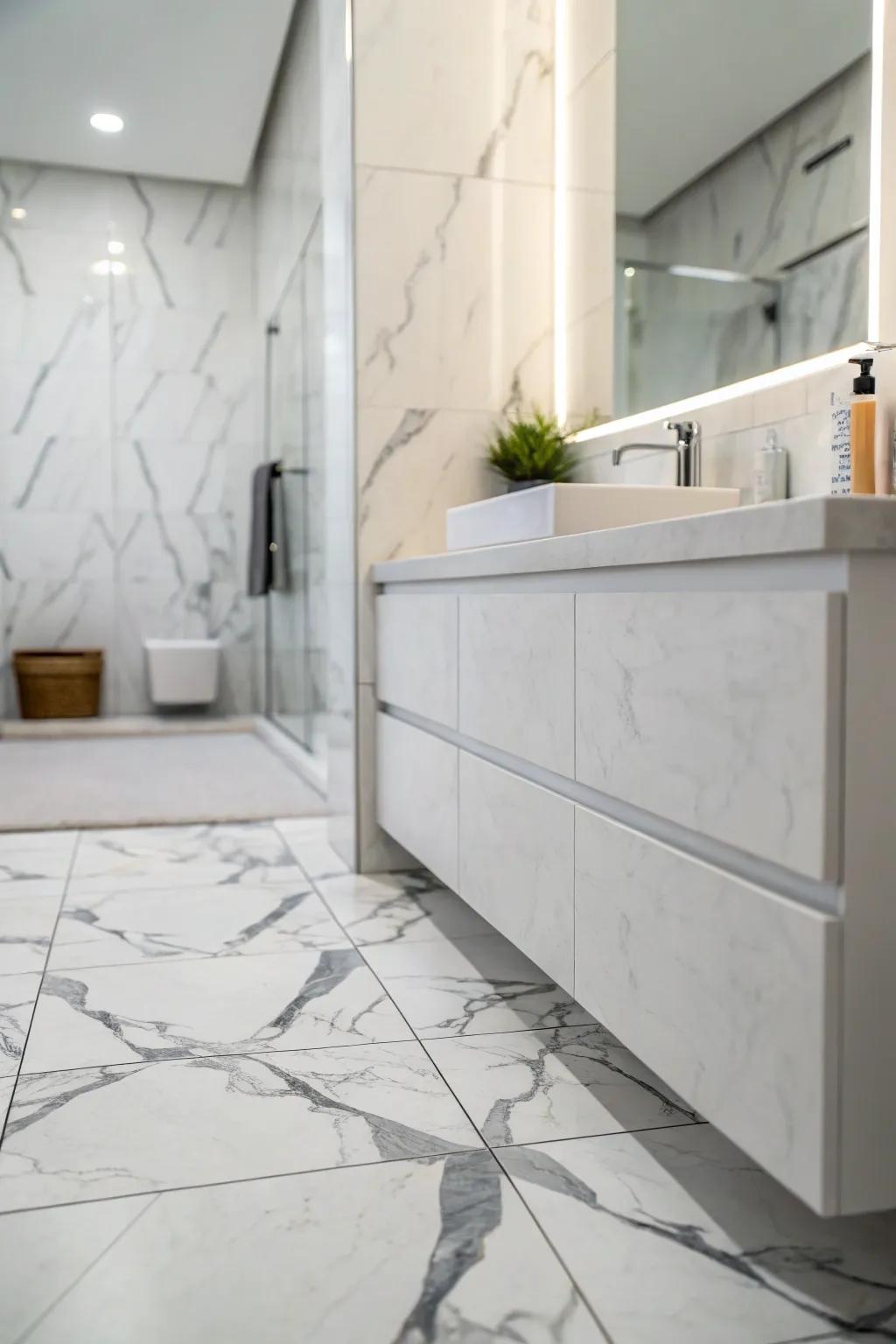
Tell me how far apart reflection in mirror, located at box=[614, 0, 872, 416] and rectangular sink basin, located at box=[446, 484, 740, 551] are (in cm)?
25

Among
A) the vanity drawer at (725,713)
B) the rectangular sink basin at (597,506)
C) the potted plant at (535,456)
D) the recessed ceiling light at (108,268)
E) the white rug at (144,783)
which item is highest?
the recessed ceiling light at (108,268)

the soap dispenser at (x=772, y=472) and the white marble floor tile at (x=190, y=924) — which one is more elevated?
the soap dispenser at (x=772, y=472)

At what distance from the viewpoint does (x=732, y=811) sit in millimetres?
1116

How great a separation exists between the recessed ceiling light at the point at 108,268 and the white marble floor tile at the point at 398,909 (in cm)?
436

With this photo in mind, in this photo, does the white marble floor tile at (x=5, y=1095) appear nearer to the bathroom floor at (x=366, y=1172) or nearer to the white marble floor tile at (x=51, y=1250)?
the bathroom floor at (x=366, y=1172)

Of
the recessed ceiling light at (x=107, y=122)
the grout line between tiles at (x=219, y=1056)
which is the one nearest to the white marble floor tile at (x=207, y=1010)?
the grout line between tiles at (x=219, y=1056)

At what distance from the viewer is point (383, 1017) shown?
1806 millimetres

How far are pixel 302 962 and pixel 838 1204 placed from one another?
4.07 feet

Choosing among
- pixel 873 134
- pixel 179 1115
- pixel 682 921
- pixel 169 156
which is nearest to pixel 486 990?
pixel 179 1115

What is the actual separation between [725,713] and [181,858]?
6.74 feet

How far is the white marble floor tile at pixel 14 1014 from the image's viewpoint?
5.36 ft

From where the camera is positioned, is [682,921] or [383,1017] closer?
[682,921]

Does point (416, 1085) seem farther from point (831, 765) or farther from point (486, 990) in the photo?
point (831, 765)

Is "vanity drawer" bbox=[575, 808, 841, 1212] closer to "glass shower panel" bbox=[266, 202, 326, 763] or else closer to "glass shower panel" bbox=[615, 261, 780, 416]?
"glass shower panel" bbox=[615, 261, 780, 416]
